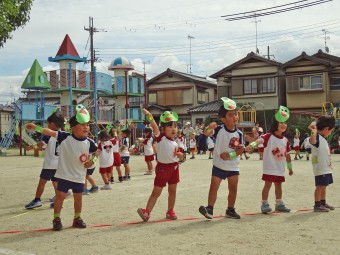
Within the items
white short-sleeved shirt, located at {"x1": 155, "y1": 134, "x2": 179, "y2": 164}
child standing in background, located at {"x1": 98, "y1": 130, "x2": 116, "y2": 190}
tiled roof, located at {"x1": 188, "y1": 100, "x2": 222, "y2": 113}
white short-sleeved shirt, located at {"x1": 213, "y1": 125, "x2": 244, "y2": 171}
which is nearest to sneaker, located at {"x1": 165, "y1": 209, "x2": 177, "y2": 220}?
white short-sleeved shirt, located at {"x1": 155, "y1": 134, "x2": 179, "y2": 164}

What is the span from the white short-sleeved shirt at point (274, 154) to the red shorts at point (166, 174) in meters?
1.56

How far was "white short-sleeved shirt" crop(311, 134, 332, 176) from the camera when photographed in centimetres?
722

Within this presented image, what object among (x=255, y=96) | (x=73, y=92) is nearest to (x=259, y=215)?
(x=73, y=92)

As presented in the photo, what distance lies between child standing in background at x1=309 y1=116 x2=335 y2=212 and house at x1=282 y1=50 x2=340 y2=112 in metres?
26.6

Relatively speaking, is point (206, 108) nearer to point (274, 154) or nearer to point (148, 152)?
point (148, 152)

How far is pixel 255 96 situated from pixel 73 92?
15730 millimetres

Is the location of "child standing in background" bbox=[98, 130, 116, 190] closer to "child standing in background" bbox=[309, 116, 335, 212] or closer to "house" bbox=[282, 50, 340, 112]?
"child standing in background" bbox=[309, 116, 335, 212]

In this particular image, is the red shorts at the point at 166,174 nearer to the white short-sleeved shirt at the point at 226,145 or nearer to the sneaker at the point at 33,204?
the white short-sleeved shirt at the point at 226,145

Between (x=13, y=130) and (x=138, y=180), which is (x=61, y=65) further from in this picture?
(x=138, y=180)

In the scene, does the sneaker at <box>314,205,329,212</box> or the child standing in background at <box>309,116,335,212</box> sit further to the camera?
the child standing in background at <box>309,116,335,212</box>

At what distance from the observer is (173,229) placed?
5805mm

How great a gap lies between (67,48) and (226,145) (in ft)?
81.5

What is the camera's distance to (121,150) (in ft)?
41.4

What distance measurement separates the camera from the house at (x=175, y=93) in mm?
42500
